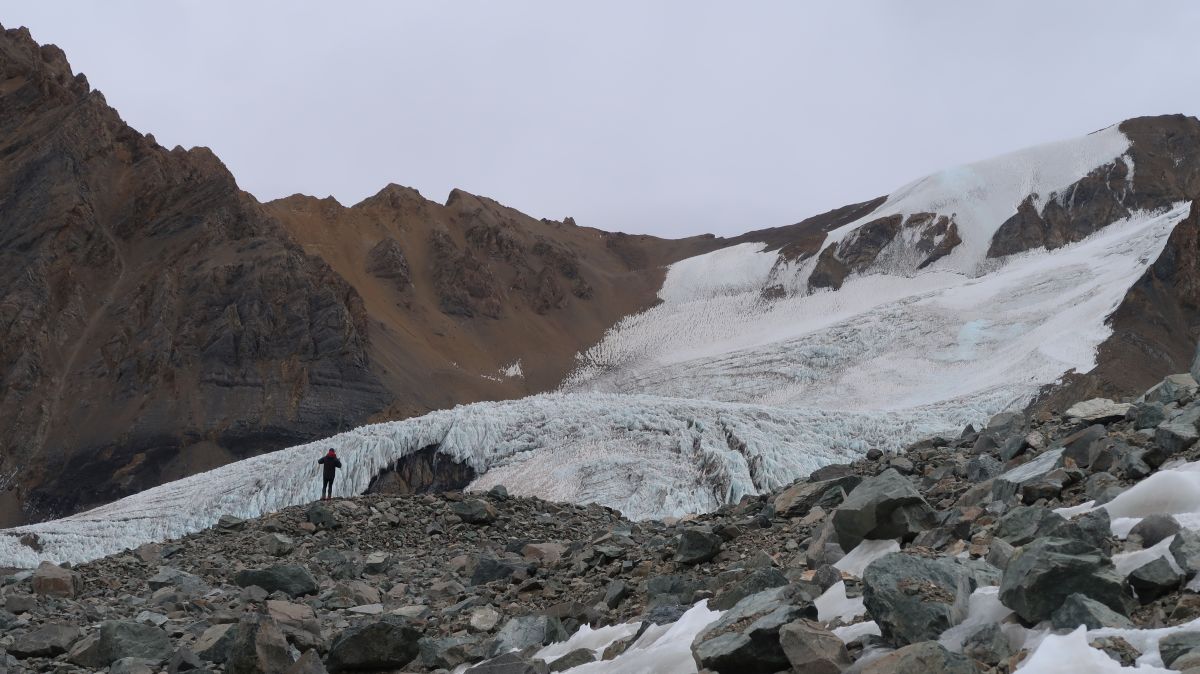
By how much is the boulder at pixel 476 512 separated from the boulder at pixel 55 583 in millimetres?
6476

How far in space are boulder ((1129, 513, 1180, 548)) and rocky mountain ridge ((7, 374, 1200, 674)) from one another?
2 centimetres

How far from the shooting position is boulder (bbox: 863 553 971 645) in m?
5.56

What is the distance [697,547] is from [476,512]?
8.33m

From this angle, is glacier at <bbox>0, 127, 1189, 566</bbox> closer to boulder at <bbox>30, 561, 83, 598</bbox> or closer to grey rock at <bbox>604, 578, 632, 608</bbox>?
boulder at <bbox>30, 561, 83, 598</bbox>

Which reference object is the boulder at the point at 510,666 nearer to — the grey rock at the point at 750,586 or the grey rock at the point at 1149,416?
the grey rock at the point at 750,586

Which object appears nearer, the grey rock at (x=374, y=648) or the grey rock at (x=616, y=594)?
the grey rock at (x=374, y=648)

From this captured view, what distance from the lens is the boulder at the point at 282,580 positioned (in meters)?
13.2

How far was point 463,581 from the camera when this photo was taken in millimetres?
13703

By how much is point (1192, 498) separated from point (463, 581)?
9522 mm

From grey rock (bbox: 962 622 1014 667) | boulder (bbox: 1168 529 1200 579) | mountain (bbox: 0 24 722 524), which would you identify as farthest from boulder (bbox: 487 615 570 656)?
mountain (bbox: 0 24 722 524)

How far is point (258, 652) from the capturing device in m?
9.12

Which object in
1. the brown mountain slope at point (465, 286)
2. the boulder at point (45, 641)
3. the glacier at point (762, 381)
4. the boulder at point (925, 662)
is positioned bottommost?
the glacier at point (762, 381)

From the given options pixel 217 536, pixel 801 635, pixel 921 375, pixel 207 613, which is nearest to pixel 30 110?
pixel 921 375

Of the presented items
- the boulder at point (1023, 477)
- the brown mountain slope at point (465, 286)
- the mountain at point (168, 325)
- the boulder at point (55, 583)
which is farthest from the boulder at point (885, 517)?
the brown mountain slope at point (465, 286)
